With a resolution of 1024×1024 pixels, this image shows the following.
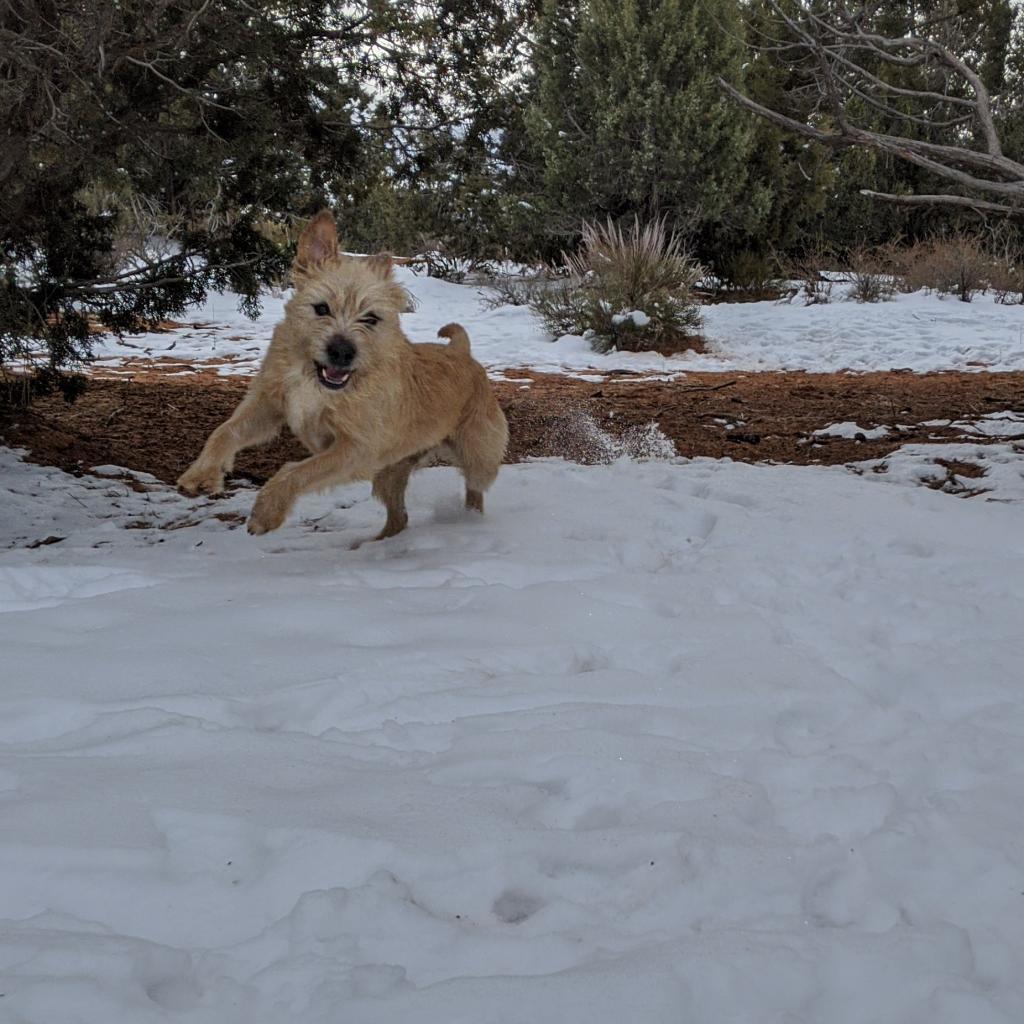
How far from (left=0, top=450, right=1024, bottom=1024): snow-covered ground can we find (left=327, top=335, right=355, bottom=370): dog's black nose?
3.13 feet

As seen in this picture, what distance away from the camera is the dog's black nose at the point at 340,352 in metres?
4.14

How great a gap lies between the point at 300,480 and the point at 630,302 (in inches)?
384

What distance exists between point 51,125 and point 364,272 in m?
1.40

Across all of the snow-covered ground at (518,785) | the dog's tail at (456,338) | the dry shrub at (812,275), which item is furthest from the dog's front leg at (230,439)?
Result: the dry shrub at (812,275)

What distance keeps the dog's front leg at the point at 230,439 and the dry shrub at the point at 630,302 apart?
29.2 ft

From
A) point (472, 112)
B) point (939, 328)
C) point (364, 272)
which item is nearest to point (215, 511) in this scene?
point (364, 272)

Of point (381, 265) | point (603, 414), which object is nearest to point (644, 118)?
point (603, 414)

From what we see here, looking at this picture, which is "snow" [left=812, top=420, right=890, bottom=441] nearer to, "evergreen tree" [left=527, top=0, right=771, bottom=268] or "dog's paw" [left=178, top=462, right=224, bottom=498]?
"dog's paw" [left=178, top=462, right=224, bottom=498]

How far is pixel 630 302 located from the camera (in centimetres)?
1314

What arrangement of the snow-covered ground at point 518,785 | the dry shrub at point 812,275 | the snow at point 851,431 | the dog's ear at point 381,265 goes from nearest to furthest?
the snow-covered ground at point 518,785 < the dog's ear at point 381,265 < the snow at point 851,431 < the dry shrub at point 812,275

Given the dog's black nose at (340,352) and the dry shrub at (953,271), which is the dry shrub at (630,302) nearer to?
the dry shrub at (953,271)

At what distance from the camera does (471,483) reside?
527cm

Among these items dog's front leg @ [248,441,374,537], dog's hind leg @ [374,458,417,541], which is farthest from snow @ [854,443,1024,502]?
dog's front leg @ [248,441,374,537]

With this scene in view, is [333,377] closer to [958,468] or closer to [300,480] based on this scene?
[300,480]
